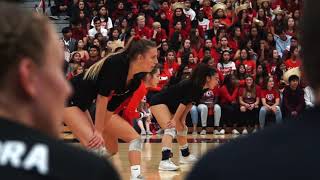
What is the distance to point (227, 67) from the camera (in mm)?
17188

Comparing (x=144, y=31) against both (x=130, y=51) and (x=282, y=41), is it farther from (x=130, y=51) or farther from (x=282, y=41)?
(x=130, y=51)

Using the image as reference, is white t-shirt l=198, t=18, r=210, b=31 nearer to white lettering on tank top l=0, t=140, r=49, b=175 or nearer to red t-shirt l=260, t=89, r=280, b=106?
red t-shirt l=260, t=89, r=280, b=106

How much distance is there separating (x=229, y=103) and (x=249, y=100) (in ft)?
1.53

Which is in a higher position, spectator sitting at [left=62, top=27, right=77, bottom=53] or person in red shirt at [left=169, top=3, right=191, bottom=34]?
person in red shirt at [left=169, top=3, right=191, bottom=34]

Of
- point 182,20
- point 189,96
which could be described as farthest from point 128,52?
point 182,20

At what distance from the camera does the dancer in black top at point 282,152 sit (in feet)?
5.27

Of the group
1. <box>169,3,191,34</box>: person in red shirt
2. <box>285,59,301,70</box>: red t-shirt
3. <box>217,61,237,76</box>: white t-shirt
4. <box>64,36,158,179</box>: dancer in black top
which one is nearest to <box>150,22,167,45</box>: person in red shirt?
<box>169,3,191,34</box>: person in red shirt

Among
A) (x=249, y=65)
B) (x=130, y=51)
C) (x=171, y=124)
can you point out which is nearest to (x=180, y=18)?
(x=249, y=65)

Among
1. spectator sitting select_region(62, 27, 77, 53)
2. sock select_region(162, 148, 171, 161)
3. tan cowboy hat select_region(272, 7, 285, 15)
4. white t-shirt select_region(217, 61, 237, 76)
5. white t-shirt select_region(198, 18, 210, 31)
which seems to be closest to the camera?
sock select_region(162, 148, 171, 161)

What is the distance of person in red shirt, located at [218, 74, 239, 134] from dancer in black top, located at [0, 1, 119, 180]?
A: 48.1 ft

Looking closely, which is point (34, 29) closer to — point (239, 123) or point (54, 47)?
point (54, 47)

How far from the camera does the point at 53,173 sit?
160cm

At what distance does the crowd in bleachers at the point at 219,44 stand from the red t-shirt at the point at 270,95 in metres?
0.01

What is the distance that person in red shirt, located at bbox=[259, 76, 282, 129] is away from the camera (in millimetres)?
15914
